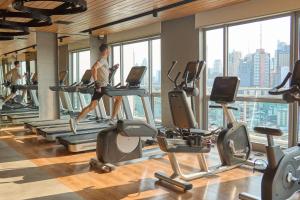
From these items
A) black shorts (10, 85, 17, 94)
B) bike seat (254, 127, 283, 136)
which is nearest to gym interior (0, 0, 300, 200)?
bike seat (254, 127, 283, 136)

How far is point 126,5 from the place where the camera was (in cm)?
582

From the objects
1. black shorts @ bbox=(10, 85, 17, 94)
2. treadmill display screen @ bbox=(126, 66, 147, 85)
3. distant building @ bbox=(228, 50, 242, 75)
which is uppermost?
distant building @ bbox=(228, 50, 242, 75)

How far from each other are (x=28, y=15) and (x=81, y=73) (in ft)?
12.7

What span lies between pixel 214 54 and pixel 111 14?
2238 mm

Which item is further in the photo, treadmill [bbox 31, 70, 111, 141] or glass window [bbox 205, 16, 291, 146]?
treadmill [bbox 31, 70, 111, 141]

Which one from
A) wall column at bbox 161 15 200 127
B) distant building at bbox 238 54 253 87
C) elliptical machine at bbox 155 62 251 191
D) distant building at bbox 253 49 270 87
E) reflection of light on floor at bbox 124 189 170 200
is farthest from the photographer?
wall column at bbox 161 15 200 127

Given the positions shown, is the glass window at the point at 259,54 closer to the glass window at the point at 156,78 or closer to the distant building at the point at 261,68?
the distant building at the point at 261,68

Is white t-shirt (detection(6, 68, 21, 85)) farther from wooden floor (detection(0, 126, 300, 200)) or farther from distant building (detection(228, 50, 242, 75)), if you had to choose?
distant building (detection(228, 50, 242, 75))

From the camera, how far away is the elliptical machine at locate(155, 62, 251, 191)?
3773 millimetres

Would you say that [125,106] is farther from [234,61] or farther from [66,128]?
[234,61]

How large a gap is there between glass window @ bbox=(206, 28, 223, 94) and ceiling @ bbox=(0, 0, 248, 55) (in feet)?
1.85

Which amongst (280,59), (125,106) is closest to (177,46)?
(125,106)

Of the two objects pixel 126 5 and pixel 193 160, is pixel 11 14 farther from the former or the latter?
pixel 193 160

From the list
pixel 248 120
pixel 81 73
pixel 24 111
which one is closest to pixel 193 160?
pixel 248 120
